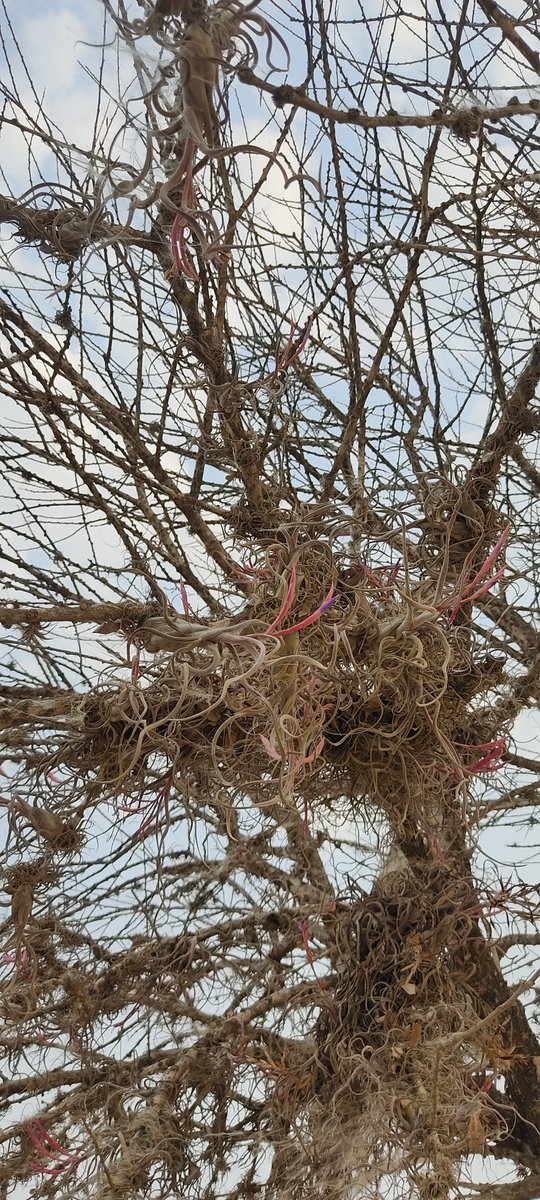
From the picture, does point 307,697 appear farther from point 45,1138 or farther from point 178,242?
point 45,1138

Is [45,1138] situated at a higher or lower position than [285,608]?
lower

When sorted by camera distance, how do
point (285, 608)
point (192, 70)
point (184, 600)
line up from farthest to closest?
point (184, 600)
point (285, 608)
point (192, 70)

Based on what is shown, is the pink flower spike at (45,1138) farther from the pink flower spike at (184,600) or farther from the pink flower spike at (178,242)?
the pink flower spike at (178,242)

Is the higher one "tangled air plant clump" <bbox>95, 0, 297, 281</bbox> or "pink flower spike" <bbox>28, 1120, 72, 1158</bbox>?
"tangled air plant clump" <bbox>95, 0, 297, 281</bbox>

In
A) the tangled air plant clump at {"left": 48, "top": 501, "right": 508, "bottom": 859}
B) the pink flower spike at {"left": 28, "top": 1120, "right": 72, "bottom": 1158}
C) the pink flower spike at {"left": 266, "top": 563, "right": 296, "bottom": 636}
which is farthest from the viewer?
the pink flower spike at {"left": 28, "top": 1120, "right": 72, "bottom": 1158}

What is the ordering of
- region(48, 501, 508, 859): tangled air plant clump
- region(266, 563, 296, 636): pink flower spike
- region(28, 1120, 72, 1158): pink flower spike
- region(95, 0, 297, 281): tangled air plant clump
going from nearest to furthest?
region(95, 0, 297, 281): tangled air plant clump → region(266, 563, 296, 636): pink flower spike → region(48, 501, 508, 859): tangled air plant clump → region(28, 1120, 72, 1158): pink flower spike

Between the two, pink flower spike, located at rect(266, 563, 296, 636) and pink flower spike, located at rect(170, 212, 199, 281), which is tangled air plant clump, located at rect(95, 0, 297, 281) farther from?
pink flower spike, located at rect(266, 563, 296, 636)

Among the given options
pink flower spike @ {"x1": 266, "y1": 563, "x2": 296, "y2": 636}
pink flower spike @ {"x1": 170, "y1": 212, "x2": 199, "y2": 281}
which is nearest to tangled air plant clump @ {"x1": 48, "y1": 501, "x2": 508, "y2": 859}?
pink flower spike @ {"x1": 266, "y1": 563, "x2": 296, "y2": 636}

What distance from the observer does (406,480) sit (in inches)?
115

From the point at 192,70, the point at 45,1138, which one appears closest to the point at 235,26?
the point at 192,70

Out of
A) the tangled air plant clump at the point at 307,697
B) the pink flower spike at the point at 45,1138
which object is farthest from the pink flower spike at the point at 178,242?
the pink flower spike at the point at 45,1138

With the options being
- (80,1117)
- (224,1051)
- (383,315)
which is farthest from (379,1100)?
(383,315)

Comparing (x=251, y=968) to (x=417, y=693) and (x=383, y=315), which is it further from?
(x=383, y=315)

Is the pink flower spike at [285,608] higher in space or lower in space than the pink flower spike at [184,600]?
lower
